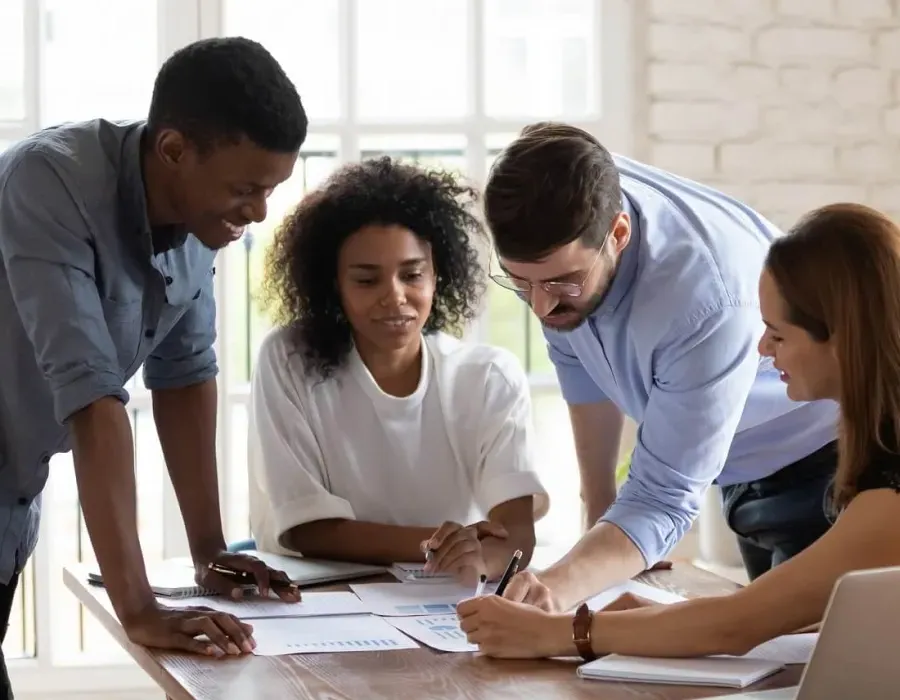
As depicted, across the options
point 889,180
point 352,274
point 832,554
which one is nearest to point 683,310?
point 832,554

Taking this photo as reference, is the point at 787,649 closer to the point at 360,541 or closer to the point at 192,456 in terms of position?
the point at 360,541

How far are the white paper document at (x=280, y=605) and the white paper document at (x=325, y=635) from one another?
0.09 feet

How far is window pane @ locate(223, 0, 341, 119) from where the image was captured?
123 inches

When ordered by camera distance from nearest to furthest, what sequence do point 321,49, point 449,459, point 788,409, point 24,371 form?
point 24,371
point 788,409
point 449,459
point 321,49

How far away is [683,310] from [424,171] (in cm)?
84

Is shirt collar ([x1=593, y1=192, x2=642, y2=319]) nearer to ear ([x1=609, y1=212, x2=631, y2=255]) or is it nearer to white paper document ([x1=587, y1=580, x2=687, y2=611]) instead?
ear ([x1=609, y1=212, x2=631, y2=255])

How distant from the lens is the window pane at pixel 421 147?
3205mm

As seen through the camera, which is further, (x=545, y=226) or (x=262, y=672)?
(x=545, y=226)

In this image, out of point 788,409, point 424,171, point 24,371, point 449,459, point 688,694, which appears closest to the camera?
point 688,694

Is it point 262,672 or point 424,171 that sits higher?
point 424,171

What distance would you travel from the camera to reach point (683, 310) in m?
1.63

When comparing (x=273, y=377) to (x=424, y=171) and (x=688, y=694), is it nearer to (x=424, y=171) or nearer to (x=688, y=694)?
(x=424, y=171)

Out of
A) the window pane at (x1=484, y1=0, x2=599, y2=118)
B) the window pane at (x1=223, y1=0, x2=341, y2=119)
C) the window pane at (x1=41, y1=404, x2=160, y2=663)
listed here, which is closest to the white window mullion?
the window pane at (x1=223, y1=0, x2=341, y2=119)

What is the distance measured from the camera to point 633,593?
161 cm
